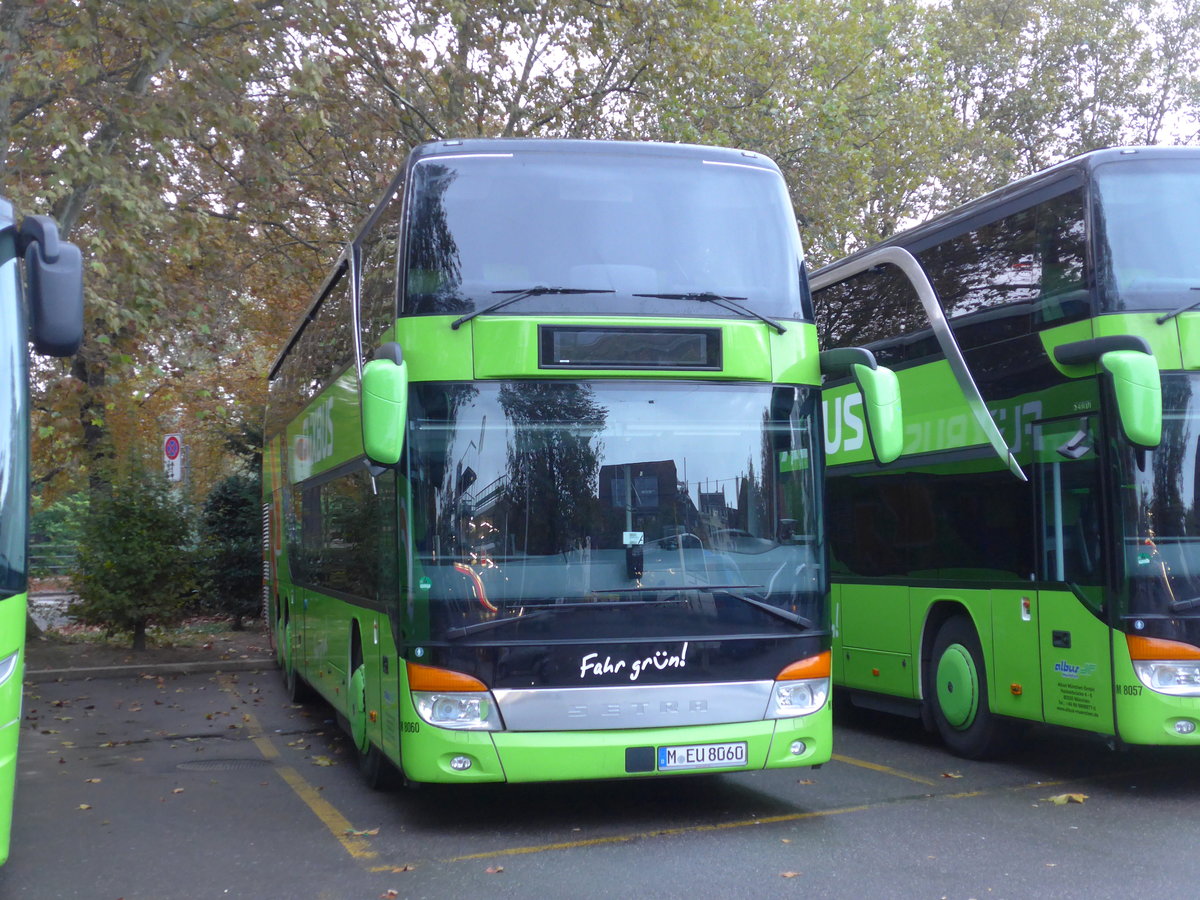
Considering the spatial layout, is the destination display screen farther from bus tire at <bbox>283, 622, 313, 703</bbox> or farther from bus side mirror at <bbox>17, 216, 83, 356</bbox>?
bus tire at <bbox>283, 622, 313, 703</bbox>

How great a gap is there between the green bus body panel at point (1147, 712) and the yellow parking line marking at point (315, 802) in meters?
4.61

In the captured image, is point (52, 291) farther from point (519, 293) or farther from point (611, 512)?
point (611, 512)

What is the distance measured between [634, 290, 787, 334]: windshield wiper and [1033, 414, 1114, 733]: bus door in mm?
2302

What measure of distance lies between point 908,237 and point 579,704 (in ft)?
20.0

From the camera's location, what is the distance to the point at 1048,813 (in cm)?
788

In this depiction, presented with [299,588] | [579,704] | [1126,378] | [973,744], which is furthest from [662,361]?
[299,588]

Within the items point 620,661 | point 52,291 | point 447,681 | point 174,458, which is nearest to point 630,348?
point 620,661

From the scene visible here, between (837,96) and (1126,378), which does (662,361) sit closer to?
(1126,378)

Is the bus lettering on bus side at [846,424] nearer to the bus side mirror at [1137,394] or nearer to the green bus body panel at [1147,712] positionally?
the green bus body panel at [1147,712]

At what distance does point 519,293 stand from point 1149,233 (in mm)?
4152

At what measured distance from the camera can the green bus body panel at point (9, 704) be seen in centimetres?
529

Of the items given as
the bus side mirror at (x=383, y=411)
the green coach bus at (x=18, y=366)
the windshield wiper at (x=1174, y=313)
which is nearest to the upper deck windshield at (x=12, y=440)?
the green coach bus at (x=18, y=366)

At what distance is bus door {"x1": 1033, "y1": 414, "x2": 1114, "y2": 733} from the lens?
330 inches

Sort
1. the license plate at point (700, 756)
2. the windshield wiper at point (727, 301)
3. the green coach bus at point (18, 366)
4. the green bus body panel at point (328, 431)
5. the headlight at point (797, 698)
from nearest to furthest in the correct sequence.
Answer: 1. the green coach bus at point (18, 366)
2. the license plate at point (700, 756)
3. the headlight at point (797, 698)
4. the windshield wiper at point (727, 301)
5. the green bus body panel at point (328, 431)
